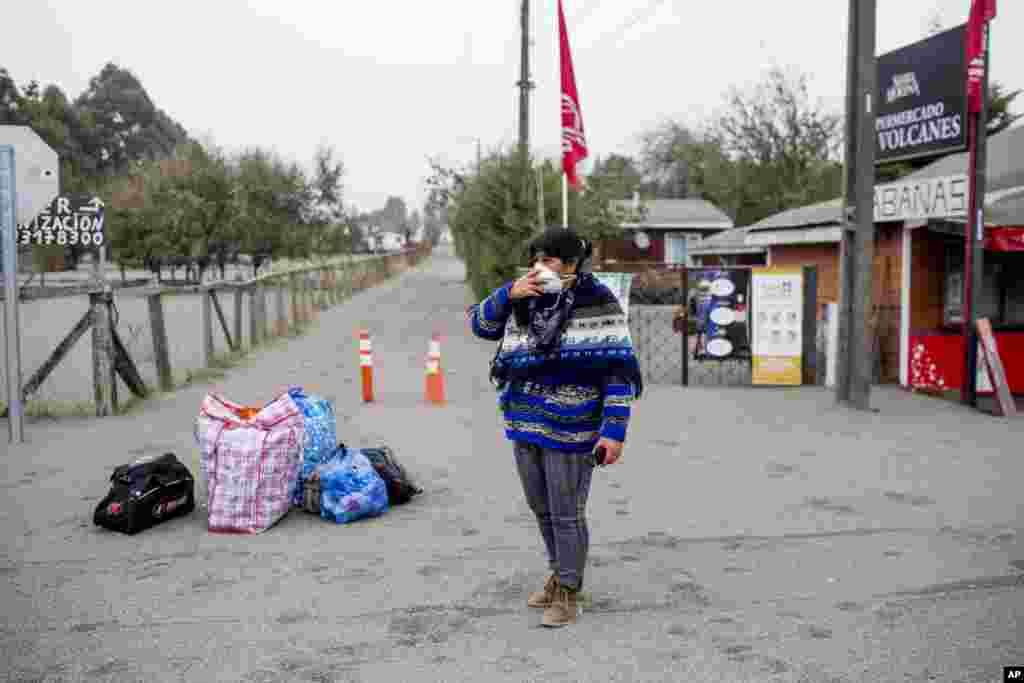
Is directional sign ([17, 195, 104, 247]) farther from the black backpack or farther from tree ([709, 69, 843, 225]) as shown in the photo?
tree ([709, 69, 843, 225])

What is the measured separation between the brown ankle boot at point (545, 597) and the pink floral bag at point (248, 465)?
2.19 meters

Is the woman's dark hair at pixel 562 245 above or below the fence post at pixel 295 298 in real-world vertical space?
above

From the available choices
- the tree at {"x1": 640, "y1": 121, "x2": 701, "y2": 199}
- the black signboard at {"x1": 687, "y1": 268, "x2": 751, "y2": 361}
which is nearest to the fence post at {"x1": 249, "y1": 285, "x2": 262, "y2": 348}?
the black signboard at {"x1": 687, "y1": 268, "x2": 751, "y2": 361}

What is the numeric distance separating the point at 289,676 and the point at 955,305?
1140cm

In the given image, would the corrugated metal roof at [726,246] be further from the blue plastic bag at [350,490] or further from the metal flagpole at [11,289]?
the blue plastic bag at [350,490]

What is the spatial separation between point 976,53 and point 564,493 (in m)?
9.09

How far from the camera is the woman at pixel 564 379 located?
14.7ft

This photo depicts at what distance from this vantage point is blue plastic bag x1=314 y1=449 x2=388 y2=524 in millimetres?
6435

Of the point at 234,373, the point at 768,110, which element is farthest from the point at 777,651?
the point at 768,110

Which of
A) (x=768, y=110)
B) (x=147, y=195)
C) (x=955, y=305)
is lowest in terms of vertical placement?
(x=955, y=305)

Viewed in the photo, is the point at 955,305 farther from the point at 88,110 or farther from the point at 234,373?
the point at 88,110

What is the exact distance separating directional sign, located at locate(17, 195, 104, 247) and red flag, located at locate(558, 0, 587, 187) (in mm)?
5405

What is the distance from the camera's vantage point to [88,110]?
262ft

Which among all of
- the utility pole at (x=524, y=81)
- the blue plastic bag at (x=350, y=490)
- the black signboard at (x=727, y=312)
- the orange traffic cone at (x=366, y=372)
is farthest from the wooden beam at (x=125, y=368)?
the utility pole at (x=524, y=81)
